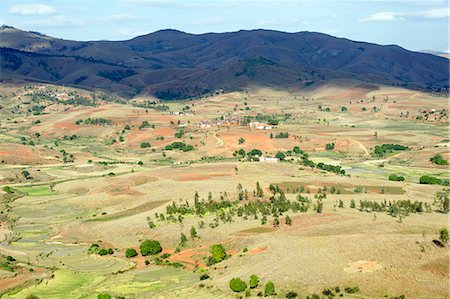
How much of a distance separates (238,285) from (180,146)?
113232 mm

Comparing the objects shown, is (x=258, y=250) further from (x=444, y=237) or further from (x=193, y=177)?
(x=193, y=177)

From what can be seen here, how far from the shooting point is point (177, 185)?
11756cm

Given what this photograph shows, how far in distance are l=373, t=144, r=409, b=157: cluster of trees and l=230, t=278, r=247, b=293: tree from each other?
353 feet

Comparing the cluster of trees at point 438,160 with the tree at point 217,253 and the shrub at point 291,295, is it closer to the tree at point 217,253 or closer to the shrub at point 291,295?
the tree at point 217,253

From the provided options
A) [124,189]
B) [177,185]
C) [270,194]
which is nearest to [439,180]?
[270,194]

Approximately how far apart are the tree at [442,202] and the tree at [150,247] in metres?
42.0

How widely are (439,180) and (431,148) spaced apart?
42.5 meters

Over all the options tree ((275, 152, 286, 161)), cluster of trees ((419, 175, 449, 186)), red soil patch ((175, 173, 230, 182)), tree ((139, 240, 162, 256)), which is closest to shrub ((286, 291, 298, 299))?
tree ((139, 240, 162, 256))

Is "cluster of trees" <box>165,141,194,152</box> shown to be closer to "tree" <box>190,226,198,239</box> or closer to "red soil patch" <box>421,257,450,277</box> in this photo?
"tree" <box>190,226,198,239</box>

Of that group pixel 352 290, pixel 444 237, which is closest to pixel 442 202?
pixel 444 237

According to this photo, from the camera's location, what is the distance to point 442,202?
315 ft

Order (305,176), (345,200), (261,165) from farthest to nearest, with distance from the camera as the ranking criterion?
(261,165) → (305,176) → (345,200)

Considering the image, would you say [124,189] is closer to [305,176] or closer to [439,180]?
[305,176]

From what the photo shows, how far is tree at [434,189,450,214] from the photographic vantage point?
300 ft
